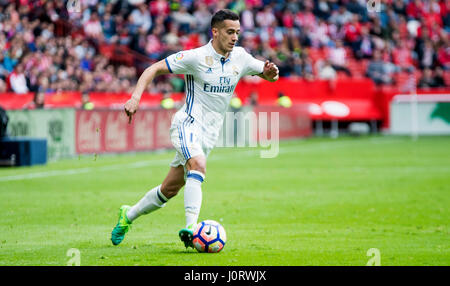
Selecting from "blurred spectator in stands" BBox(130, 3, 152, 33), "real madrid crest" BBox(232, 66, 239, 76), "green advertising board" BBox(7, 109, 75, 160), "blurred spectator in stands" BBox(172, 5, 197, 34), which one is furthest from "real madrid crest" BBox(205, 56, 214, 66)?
"blurred spectator in stands" BBox(172, 5, 197, 34)

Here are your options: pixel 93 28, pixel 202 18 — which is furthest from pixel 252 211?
pixel 202 18

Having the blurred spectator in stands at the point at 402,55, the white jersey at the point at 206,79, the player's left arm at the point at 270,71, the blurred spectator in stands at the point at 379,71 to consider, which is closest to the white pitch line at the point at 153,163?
the blurred spectator in stands at the point at 379,71

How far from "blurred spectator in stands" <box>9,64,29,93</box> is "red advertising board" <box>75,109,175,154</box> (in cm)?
196

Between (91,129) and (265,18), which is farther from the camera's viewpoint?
(265,18)

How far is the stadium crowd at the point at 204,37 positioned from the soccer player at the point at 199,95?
14.6 m

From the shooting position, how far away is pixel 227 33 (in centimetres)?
845

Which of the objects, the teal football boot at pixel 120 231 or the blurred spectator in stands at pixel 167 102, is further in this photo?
the blurred spectator in stands at pixel 167 102

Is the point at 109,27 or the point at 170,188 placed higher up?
the point at 109,27

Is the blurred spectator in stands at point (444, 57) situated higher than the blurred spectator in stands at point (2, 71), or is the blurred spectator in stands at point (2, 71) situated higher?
the blurred spectator in stands at point (444, 57)

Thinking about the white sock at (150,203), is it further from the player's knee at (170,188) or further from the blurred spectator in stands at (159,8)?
the blurred spectator in stands at (159,8)

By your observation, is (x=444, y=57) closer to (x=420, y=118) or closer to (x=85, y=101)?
(x=420, y=118)

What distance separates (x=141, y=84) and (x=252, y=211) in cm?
416

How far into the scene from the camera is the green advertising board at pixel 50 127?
20.8 metres
